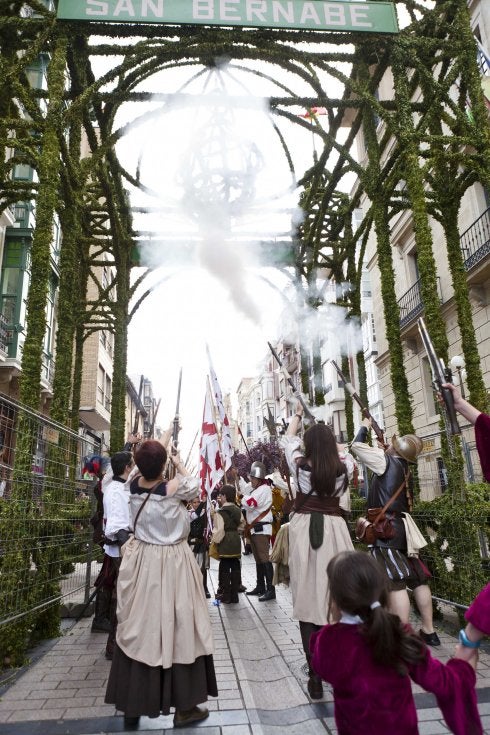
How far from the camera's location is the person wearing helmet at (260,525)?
8383 millimetres

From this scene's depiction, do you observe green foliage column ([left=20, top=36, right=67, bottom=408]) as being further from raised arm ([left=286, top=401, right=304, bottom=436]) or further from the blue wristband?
the blue wristband

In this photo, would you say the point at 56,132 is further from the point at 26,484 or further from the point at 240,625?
the point at 240,625

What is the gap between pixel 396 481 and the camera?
5.11 metres

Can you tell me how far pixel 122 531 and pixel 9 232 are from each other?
49.2 ft

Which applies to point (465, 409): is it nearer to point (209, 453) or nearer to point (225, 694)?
point (225, 694)

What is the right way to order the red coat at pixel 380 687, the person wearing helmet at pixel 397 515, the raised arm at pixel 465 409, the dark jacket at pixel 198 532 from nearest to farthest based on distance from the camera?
the red coat at pixel 380 687, the raised arm at pixel 465 409, the person wearing helmet at pixel 397 515, the dark jacket at pixel 198 532

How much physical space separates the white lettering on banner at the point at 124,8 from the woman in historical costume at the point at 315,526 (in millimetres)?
6846

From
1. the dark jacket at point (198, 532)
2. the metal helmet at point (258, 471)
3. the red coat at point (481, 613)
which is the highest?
the metal helmet at point (258, 471)

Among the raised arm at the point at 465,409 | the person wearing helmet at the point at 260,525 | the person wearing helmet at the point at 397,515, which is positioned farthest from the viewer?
the person wearing helmet at the point at 260,525

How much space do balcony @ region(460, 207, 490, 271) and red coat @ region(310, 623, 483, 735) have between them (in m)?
13.2

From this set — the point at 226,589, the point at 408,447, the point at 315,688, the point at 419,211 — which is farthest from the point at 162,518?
the point at 419,211

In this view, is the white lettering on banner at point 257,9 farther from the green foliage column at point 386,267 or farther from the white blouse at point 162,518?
the white blouse at point 162,518

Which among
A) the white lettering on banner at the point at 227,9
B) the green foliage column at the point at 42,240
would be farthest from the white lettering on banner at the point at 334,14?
the green foliage column at the point at 42,240

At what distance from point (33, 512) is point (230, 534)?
151 inches
